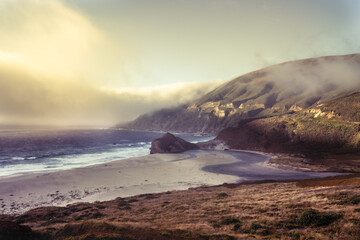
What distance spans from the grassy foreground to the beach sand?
377 inches

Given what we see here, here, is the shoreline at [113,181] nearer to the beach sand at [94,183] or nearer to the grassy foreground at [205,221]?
the beach sand at [94,183]

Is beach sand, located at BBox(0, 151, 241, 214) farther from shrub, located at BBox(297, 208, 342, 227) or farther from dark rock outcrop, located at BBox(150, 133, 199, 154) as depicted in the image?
dark rock outcrop, located at BBox(150, 133, 199, 154)

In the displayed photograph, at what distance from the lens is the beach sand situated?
36.4 m

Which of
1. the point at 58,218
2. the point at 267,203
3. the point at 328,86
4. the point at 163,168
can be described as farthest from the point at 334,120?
the point at 328,86

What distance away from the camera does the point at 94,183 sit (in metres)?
46.9

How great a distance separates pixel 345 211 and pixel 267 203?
8.49 metres

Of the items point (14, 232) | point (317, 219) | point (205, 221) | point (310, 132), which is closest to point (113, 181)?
point (205, 221)

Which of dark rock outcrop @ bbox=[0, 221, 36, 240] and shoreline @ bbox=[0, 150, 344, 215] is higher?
dark rock outcrop @ bbox=[0, 221, 36, 240]

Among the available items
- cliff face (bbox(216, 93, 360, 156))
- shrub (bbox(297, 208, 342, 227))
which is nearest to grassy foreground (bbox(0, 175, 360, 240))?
shrub (bbox(297, 208, 342, 227))

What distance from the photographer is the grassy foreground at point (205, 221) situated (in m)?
14.6

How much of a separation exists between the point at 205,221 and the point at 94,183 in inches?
1380

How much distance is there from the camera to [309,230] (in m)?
14.8

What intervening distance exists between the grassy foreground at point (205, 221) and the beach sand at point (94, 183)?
957 cm

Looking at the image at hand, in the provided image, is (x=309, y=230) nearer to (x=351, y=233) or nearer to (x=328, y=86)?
(x=351, y=233)
